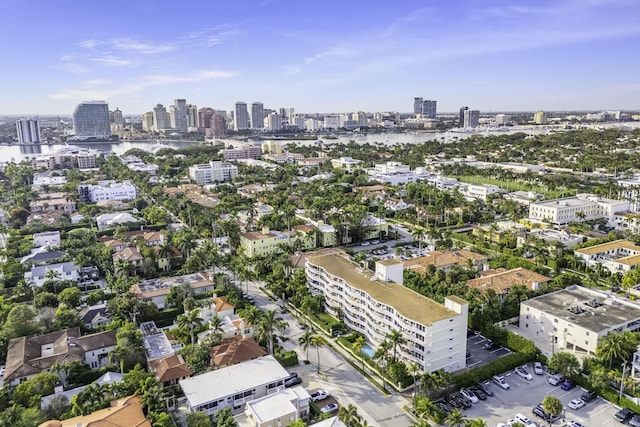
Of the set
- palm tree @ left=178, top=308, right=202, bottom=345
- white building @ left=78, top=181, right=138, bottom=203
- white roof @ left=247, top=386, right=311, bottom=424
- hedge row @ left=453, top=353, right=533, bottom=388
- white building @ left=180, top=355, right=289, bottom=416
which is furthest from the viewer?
white building @ left=78, top=181, right=138, bottom=203

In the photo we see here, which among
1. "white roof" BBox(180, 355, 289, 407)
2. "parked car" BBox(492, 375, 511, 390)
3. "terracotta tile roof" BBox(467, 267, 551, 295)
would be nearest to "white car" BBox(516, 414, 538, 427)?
"parked car" BBox(492, 375, 511, 390)

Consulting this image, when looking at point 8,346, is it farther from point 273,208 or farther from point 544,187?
point 544,187

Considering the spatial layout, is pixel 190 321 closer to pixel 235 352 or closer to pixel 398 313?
pixel 235 352

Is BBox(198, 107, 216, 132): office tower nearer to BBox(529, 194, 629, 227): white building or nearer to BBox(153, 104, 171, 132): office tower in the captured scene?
BBox(153, 104, 171, 132): office tower

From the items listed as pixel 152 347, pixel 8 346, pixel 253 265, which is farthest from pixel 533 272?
pixel 8 346

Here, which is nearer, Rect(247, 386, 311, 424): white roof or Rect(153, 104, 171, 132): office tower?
Rect(247, 386, 311, 424): white roof

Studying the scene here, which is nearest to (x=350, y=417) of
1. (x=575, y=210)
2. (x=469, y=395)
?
(x=469, y=395)

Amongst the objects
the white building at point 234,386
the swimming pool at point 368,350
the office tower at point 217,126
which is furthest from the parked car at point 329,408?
the office tower at point 217,126

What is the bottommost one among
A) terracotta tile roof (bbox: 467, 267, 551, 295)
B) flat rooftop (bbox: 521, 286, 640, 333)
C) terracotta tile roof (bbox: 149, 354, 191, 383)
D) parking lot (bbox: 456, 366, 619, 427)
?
parking lot (bbox: 456, 366, 619, 427)
